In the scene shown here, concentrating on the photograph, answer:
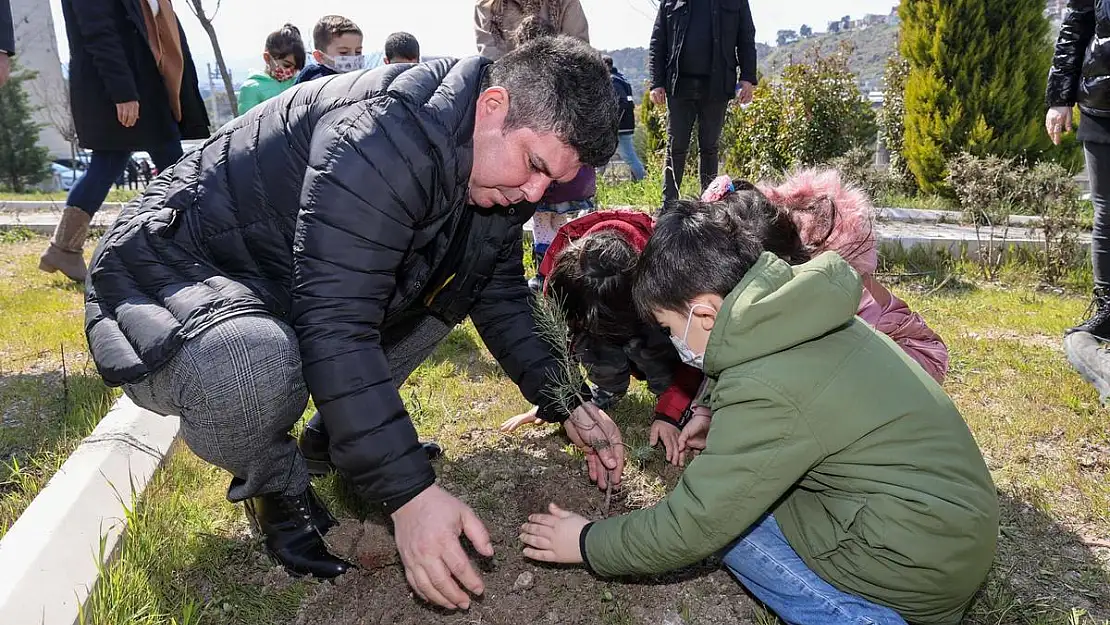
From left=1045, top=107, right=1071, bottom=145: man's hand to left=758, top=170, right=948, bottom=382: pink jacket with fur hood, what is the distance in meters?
1.67

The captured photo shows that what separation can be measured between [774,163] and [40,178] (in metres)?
19.4

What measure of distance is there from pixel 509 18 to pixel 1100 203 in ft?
8.83

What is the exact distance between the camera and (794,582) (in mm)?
1720

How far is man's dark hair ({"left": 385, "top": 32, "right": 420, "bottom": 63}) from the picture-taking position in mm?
4824

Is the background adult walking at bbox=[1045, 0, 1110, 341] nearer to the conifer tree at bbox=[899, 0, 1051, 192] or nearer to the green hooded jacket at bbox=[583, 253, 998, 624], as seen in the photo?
the green hooded jacket at bbox=[583, 253, 998, 624]

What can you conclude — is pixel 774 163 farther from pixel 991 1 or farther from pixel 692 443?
pixel 692 443

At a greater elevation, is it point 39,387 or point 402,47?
point 402,47

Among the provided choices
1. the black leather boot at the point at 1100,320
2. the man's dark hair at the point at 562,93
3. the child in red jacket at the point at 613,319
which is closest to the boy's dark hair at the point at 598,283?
the child in red jacket at the point at 613,319

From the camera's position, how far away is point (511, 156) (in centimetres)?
175

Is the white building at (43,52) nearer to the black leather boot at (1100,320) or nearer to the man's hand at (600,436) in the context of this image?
the man's hand at (600,436)

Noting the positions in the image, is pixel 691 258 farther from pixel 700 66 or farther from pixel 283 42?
pixel 283 42

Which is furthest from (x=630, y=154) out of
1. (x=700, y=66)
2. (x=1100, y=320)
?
(x=1100, y=320)

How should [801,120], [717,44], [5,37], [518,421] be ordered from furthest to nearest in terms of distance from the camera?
[801,120] < [717,44] < [5,37] < [518,421]

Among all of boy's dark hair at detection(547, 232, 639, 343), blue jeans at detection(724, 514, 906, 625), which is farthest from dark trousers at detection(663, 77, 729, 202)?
blue jeans at detection(724, 514, 906, 625)
